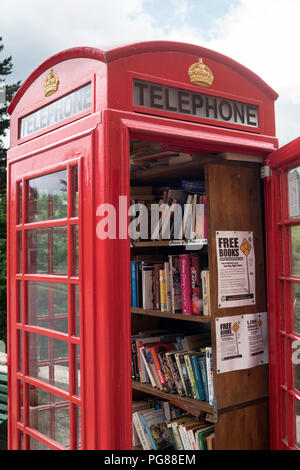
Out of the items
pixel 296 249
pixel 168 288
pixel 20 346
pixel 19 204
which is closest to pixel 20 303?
pixel 20 346

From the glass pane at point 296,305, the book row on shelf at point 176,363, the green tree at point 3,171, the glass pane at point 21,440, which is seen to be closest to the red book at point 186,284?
the book row on shelf at point 176,363

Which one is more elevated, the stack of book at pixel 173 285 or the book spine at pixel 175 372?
the stack of book at pixel 173 285

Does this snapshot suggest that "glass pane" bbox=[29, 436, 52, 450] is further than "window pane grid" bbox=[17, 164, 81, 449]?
Yes

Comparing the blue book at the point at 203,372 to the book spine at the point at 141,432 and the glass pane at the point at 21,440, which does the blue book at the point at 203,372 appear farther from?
the glass pane at the point at 21,440

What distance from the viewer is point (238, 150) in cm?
249

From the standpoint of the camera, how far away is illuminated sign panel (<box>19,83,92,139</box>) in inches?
83.9

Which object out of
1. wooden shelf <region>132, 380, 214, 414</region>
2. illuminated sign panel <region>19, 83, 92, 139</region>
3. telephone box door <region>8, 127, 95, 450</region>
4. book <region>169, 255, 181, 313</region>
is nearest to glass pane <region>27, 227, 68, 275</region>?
telephone box door <region>8, 127, 95, 450</region>

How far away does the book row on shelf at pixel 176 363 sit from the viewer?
266 cm

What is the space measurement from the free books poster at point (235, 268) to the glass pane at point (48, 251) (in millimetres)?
872

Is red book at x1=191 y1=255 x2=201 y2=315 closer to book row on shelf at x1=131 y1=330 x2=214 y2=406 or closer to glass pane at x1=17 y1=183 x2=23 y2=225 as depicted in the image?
book row on shelf at x1=131 y1=330 x2=214 y2=406

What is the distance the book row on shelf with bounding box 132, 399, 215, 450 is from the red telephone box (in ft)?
1.26

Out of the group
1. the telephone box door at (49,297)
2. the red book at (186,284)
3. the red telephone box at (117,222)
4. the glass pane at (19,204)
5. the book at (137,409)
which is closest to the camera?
the red telephone box at (117,222)

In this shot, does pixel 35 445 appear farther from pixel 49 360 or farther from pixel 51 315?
pixel 51 315
